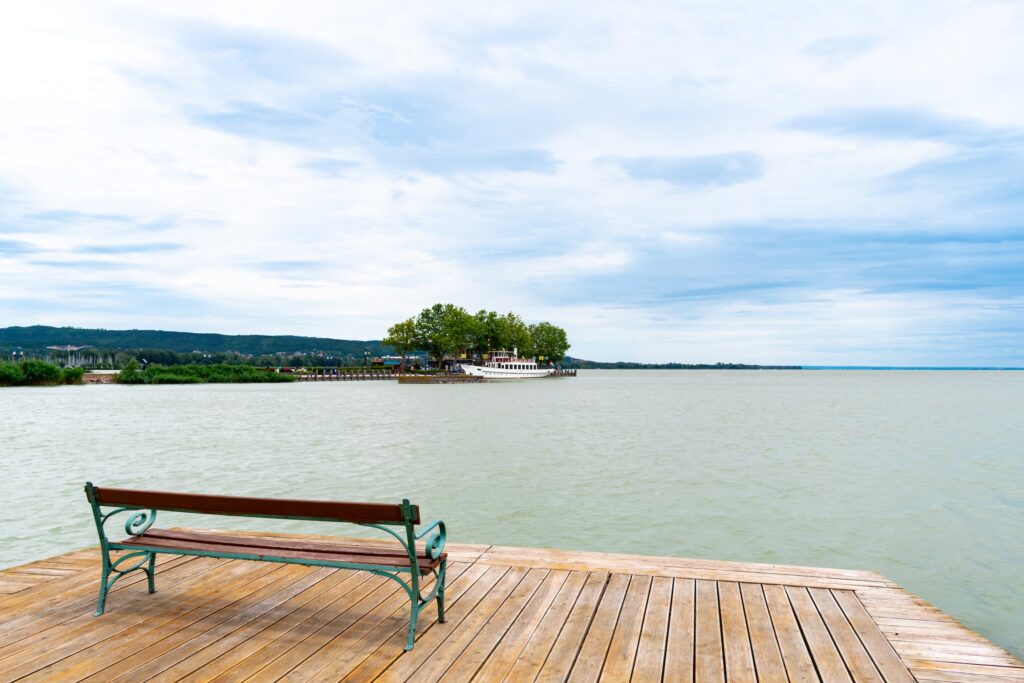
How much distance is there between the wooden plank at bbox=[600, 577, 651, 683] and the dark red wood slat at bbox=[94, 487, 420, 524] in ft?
4.94

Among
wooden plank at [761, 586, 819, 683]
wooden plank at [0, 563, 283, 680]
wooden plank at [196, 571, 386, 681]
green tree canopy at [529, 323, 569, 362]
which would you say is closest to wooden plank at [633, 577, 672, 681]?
wooden plank at [761, 586, 819, 683]

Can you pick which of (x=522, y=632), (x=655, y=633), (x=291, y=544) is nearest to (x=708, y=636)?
(x=655, y=633)

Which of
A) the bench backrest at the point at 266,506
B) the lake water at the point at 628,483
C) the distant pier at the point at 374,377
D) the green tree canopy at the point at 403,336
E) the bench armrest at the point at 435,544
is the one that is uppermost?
the green tree canopy at the point at 403,336

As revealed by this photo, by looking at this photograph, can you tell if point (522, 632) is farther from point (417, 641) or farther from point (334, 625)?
point (334, 625)

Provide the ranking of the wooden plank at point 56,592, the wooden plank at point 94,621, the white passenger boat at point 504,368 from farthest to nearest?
the white passenger boat at point 504,368 → the wooden plank at point 56,592 → the wooden plank at point 94,621

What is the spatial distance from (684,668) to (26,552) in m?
11.7

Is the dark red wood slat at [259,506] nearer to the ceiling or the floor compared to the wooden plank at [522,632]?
nearer to the ceiling

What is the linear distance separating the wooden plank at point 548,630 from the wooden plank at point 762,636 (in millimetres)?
1204

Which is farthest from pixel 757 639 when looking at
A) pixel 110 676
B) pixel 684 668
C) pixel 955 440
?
pixel 955 440

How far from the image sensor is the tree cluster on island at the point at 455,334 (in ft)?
424

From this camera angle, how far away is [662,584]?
553 cm

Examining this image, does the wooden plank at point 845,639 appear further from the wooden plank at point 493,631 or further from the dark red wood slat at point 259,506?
the dark red wood slat at point 259,506

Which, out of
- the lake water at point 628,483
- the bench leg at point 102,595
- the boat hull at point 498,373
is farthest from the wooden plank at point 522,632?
the boat hull at point 498,373

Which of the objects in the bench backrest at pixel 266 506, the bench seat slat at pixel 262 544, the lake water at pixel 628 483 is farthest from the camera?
the lake water at pixel 628 483
